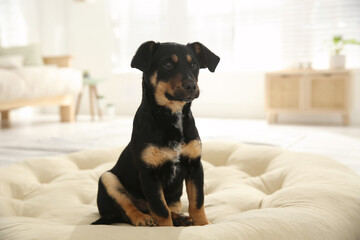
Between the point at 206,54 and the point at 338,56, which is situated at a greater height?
the point at 338,56

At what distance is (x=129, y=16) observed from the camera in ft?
19.7

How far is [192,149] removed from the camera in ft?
3.48

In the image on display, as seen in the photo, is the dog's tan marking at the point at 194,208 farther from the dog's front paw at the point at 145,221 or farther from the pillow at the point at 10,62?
the pillow at the point at 10,62

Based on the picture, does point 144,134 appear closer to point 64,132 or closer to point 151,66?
point 151,66

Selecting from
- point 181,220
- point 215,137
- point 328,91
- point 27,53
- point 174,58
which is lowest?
point 215,137

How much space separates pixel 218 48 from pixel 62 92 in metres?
2.29

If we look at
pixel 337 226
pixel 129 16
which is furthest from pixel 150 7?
pixel 337 226

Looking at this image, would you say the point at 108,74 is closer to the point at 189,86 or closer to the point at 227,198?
the point at 227,198

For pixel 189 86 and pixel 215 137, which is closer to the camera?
pixel 189 86

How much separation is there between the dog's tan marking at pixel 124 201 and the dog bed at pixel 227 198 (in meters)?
0.13

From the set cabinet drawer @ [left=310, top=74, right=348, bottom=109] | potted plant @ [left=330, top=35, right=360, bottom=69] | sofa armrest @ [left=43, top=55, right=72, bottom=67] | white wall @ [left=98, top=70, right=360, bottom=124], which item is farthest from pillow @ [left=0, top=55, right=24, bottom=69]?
potted plant @ [left=330, top=35, right=360, bottom=69]

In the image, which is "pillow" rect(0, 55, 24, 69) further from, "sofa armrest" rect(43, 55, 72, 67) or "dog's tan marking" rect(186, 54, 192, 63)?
"dog's tan marking" rect(186, 54, 192, 63)

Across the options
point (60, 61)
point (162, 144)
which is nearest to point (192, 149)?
point (162, 144)

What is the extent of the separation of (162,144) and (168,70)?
0.21 meters
